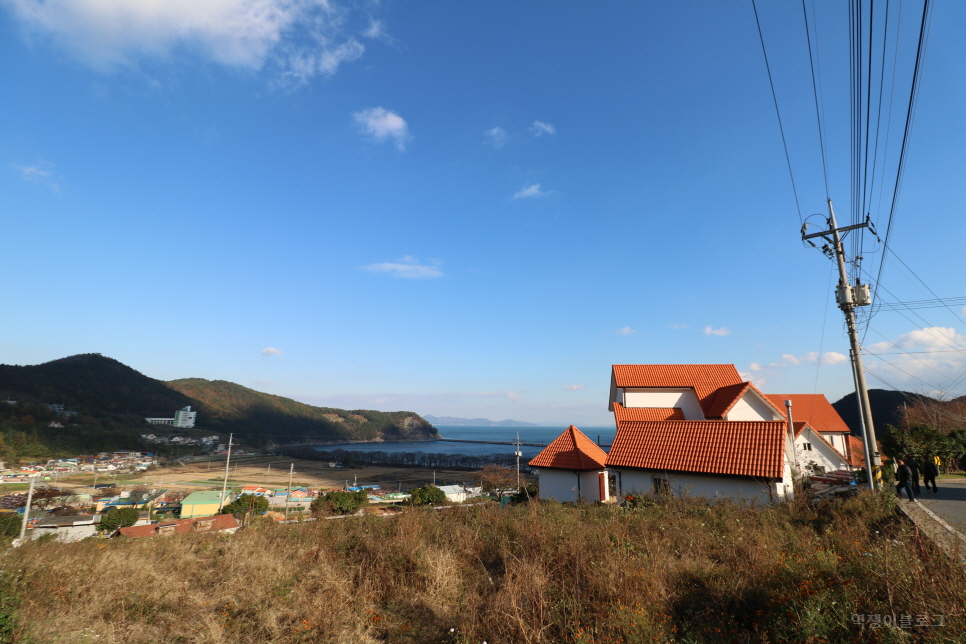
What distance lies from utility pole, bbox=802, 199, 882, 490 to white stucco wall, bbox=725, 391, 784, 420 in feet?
26.7

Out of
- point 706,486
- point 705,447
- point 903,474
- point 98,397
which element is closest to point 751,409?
point 705,447

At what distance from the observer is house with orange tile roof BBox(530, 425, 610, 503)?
832 inches

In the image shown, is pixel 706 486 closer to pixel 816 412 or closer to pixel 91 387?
pixel 816 412

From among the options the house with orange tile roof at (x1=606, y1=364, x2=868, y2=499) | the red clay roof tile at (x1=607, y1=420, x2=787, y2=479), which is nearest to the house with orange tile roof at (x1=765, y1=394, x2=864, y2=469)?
the house with orange tile roof at (x1=606, y1=364, x2=868, y2=499)

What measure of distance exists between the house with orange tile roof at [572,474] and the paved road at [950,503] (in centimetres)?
1195

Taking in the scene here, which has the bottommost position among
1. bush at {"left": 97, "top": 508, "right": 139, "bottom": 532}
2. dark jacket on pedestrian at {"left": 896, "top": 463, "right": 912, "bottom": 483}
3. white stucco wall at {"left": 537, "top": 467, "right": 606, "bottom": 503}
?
bush at {"left": 97, "top": 508, "right": 139, "bottom": 532}

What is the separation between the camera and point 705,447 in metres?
16.8

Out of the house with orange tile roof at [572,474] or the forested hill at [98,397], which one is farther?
the forested hill at [98,397]

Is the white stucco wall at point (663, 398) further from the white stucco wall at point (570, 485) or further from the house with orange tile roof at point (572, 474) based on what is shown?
the white stucco wall at point (570, 485)

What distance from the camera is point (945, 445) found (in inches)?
957

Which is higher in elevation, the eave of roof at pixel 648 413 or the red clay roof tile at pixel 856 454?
the eave of roof at pixel 648 413

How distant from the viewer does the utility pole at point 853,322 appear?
1392 cm

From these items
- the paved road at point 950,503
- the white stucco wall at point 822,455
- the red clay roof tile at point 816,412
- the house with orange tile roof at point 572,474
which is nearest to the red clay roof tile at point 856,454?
the red clay roof tile at point 816,412

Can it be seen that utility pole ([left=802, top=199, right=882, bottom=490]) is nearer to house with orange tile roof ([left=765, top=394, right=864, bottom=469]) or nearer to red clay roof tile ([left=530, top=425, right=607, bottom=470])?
red clay roof tile ([left=530, top=425, right=607, bottom=470])
